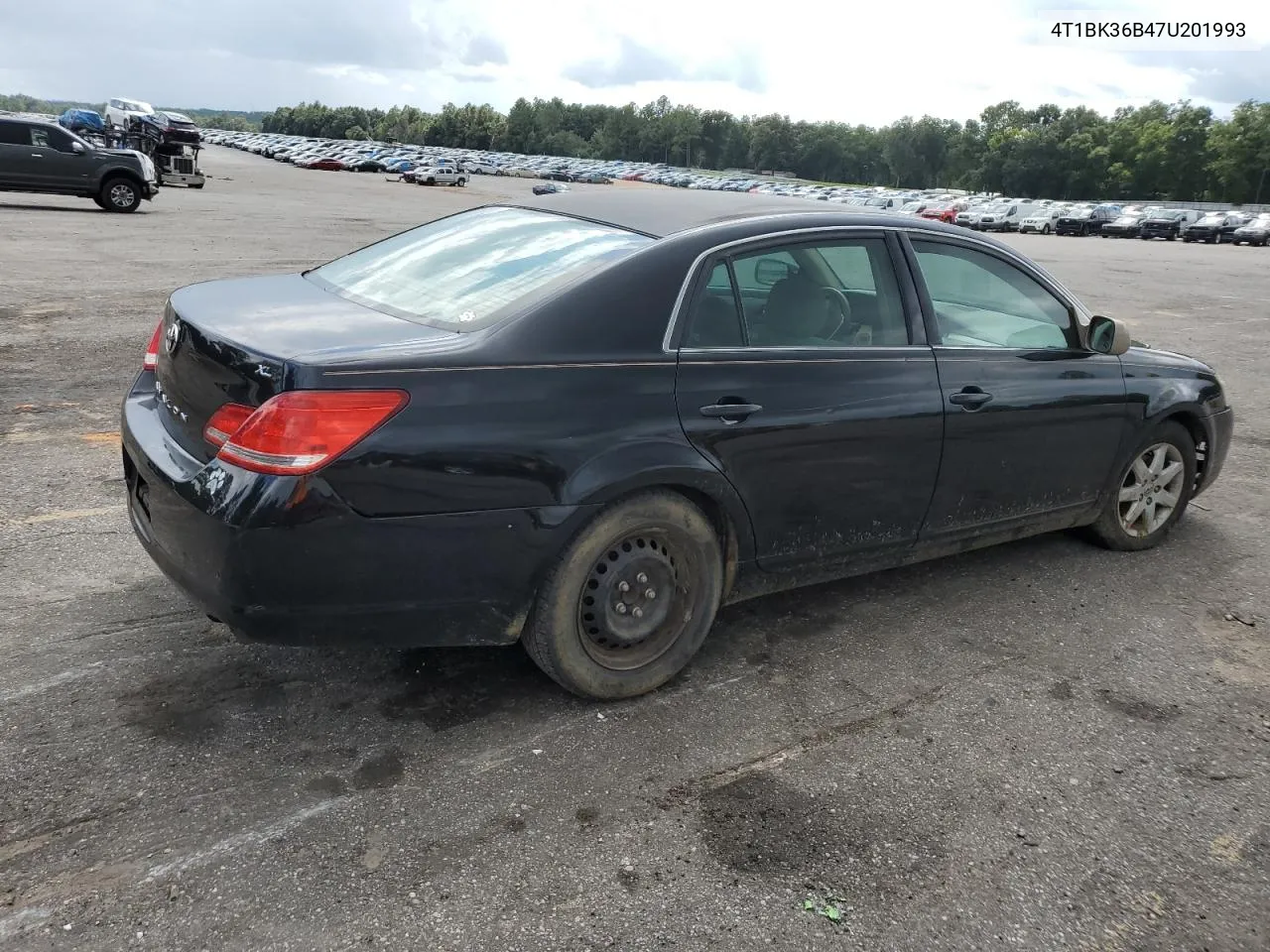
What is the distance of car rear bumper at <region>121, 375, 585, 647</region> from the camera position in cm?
273

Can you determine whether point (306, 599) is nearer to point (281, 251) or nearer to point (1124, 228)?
point (281, 251)

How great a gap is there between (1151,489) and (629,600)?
10.1 feet

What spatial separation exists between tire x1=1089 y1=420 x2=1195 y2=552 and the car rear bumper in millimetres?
3088

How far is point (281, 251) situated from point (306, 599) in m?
15.1

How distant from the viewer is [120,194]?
72.9 ft

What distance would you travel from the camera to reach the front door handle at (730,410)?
10.9 feet

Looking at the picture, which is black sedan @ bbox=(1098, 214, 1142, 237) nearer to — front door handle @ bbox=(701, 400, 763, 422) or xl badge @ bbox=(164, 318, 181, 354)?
front door handle @ bbox=(701, 400, 763, 422)

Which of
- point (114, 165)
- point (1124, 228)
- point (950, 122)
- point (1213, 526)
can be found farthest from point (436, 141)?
point (1213, 526)

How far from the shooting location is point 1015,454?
423cm

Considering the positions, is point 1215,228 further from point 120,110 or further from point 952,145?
point 952,145

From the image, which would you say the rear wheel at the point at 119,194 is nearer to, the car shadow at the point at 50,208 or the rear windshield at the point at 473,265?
the car shadow at the point at 50,208

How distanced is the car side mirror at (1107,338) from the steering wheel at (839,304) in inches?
55.1

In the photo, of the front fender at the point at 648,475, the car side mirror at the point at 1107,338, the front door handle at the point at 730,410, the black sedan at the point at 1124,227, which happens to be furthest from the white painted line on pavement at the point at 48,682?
the black sedan at the point at 1124,227

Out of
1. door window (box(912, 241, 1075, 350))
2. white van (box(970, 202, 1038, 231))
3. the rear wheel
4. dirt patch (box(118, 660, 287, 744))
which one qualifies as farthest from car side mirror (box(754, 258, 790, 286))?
white van (box(970, 202, 1038, 231))
